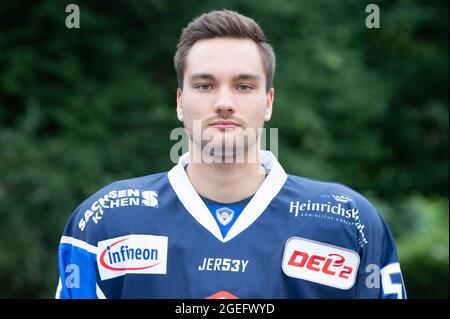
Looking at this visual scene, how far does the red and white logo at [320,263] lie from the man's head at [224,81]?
518 mm

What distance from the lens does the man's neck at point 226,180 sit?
4.02 m

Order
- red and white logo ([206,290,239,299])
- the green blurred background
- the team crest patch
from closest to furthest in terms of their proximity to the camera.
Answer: red and white logo ([206,290,239,299]) → the team crest patch → the green blurred background

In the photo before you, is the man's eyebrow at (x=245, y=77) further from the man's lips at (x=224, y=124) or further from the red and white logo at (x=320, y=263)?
the red and white logo at (x=320, y=263)

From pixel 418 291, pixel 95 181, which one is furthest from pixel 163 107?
pixel 418 291

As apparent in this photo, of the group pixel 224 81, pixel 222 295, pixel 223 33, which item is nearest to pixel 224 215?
pixel 222 295

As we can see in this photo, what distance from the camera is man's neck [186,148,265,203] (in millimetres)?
4020

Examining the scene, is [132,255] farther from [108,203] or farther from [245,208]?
[245,208]

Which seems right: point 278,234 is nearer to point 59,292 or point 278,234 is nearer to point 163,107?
point 59,292

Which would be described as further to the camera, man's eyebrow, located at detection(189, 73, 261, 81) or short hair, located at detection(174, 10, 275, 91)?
short hair, located at detection(174, 10, 275, 91)

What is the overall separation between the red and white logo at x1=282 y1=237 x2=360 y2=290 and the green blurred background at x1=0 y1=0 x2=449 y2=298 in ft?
22.1

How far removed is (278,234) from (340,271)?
32 centimetres

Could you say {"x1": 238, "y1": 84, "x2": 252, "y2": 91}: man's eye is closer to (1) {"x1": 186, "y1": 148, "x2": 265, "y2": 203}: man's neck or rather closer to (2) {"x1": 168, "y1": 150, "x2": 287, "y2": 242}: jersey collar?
(1) {"x1": 186, "y1": 148, "x2": 265, "y2": 203}: man's neck

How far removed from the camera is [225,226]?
3959 mm

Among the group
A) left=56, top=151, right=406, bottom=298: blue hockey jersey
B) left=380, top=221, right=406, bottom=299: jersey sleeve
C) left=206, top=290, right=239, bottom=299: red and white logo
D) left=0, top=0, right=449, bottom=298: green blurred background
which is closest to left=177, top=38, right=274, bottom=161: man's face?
left=56, top=151, right=406, bottom=298: blue hockey jersey
